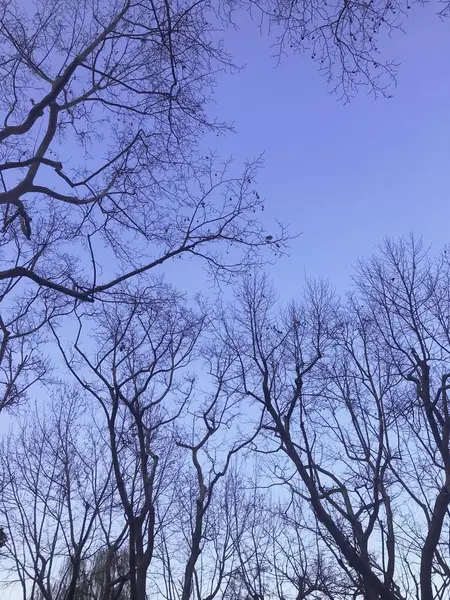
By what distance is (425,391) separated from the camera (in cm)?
1312

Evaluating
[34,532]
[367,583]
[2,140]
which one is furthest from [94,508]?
[2,140]

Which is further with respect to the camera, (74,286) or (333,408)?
(333,408)

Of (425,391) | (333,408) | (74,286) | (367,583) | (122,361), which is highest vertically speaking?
(122,361)

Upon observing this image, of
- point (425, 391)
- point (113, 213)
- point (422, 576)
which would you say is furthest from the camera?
point (425, 391)

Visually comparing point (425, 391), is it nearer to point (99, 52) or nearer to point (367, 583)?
point (367, 583)

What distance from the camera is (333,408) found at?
1603 cm

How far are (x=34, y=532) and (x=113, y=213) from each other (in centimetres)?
1390

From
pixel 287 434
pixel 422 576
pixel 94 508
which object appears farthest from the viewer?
pixel 94 508

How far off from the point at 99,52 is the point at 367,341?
10.3m

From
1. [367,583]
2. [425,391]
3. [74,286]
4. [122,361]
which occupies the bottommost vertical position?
[367,583]

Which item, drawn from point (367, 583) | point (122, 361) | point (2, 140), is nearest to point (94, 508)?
point (122, 361)

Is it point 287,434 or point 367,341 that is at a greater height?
point 367,341

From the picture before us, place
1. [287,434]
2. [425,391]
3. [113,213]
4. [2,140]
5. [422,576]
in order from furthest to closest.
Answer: [287,434]
[425,391]
[422,576]
[113,213]
[2,140]

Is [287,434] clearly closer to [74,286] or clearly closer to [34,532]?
[74,286]
